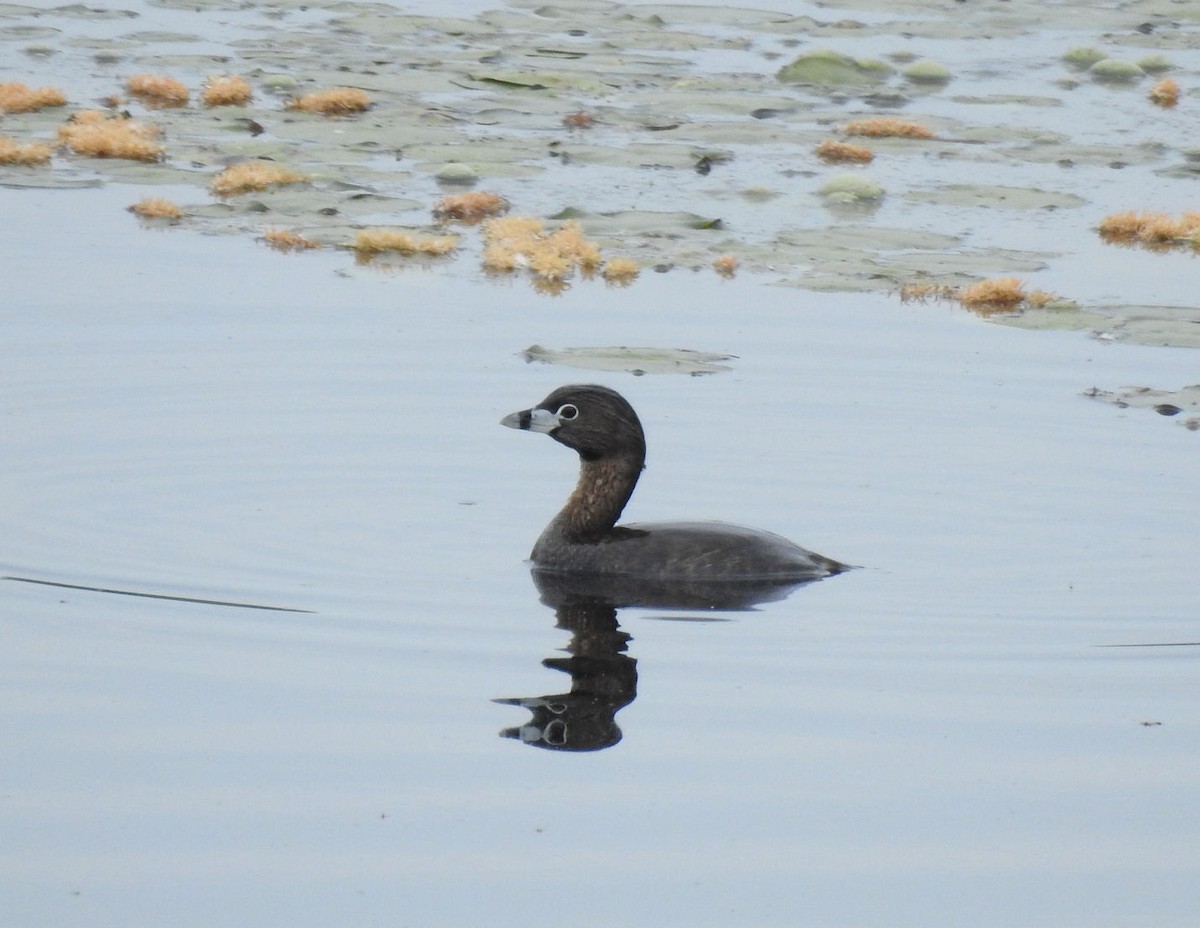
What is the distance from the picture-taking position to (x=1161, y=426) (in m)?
9.55

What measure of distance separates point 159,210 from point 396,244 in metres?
1.58

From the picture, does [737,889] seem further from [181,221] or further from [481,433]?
[181,221]

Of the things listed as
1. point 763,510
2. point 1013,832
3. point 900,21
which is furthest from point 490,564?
point 900,21

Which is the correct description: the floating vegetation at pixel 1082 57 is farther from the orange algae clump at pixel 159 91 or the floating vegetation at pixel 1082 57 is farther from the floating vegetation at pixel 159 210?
the floating vegetation at pixel 159 210

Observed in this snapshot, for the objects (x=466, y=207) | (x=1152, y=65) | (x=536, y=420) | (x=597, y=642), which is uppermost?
(x=1152, y=65)

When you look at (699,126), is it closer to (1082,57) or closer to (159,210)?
(159,210)

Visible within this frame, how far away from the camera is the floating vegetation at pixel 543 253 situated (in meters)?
12.0

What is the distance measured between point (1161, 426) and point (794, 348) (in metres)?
1.97

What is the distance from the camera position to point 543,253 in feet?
39.8

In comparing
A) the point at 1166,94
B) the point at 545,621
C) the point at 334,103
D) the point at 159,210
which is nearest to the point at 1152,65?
the point at 1166,94

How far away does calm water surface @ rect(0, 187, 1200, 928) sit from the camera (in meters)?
5.16

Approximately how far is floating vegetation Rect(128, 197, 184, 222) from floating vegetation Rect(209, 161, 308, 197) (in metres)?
0.54

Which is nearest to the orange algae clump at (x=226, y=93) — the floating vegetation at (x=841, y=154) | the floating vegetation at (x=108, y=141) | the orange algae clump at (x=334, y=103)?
the orange algae clump at (x=334, y=103)

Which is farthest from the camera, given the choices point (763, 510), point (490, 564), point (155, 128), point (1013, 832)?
point (155, 128)
